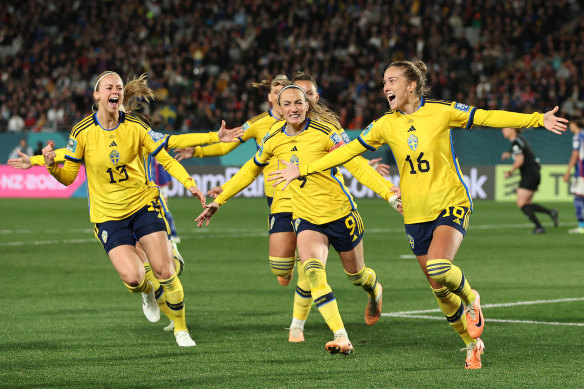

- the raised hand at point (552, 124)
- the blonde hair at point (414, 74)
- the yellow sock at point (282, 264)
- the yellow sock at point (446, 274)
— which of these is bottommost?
the yellow sock at point (282, 264)

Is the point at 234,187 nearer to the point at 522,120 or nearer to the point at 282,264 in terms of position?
the point at 282,264

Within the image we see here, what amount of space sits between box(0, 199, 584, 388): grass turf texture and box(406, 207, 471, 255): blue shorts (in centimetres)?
86

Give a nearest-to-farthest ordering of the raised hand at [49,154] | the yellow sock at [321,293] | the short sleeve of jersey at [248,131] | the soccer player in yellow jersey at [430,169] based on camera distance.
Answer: the soccer player in yellow jersey at [430,169]
the yellow sock at [321,293]
the raised hand at [49,154]
the short sleeve of jersey at [248,131]

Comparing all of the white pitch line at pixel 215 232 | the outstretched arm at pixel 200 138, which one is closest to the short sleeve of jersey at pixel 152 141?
the outstretched arm at pixel 200 138

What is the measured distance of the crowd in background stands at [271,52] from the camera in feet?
110

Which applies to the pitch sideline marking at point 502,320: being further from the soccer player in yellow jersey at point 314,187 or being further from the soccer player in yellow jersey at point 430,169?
the soccer player in yellow jersey at point 430,169

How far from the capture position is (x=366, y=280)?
9.27 meters

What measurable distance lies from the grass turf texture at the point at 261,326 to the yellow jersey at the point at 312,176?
1.14 meters

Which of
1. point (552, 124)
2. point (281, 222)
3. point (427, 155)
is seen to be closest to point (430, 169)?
point (427, 155)

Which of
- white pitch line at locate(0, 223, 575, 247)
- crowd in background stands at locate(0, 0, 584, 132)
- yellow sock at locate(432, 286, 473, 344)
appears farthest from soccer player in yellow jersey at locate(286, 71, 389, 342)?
crowd in background stands at locate(0, 0, 584, 132)

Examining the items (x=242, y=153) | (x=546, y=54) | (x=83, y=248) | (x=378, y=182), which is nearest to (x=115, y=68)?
(x=242, y=153)

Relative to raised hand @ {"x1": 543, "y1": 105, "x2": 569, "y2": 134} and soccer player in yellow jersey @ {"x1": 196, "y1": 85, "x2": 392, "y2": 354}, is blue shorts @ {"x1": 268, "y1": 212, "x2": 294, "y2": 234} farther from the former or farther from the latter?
raised hand @ {"x1": 543, "y1": 105, "x2": 569, "y2": 134}

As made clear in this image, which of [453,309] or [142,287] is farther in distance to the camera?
[142,287]

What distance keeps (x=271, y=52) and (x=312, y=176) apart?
29.3 metres
